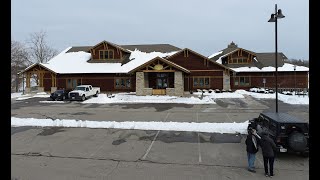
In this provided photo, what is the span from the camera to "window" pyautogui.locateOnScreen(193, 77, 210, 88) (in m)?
41.0

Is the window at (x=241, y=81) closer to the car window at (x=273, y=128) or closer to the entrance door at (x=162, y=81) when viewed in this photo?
the entrance door at (x=162, y=81)

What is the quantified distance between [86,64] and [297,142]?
38377 millimetres

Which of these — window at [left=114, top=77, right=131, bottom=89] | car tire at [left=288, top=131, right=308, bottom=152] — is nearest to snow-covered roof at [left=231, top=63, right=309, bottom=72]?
window at [left=114, top=77, right=131, bottom=89]

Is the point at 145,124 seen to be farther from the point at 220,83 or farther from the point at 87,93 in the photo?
the point at 220,83

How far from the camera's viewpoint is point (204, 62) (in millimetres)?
40594

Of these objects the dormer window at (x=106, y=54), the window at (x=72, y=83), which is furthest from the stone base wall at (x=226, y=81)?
the window at (x=72, y=83)

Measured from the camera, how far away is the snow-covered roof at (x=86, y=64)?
133 feet

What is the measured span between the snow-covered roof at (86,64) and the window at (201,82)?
24.7ft

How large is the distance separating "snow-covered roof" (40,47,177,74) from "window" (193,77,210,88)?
7514 millimetres

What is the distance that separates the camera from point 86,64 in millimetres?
43406

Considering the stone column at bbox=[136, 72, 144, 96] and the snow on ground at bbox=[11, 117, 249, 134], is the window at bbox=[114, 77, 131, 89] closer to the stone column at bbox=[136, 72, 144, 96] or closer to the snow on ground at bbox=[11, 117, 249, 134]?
the stone column at bbox=[136, 72, 144, 96]

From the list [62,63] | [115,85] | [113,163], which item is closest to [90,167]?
[113,163]
